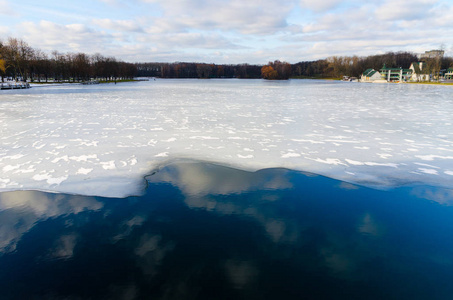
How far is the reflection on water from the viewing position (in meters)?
3.49

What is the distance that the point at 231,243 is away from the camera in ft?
14.1

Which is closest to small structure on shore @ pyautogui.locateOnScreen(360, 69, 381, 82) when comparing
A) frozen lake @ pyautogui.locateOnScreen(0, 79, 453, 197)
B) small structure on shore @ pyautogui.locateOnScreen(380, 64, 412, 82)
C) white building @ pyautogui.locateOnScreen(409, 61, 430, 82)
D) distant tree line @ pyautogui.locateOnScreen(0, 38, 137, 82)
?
small structure on shore @ pyautogui.locateOnScreen(380, 64, 412, 82)

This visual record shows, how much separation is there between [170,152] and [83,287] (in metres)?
5.20

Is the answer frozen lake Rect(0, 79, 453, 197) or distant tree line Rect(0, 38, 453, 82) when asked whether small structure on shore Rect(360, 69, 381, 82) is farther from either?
frozen lake Rect(0, 79, 453, 197)

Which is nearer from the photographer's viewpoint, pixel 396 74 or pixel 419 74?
pixel 419 74

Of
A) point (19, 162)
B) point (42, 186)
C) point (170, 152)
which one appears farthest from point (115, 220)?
point (19, 162)

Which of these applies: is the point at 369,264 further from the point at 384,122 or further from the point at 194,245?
the point at 384,122

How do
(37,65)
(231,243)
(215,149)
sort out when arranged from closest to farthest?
(231,243), (215,149), (37,65)

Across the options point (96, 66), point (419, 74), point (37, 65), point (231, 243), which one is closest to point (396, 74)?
point (419, 74)

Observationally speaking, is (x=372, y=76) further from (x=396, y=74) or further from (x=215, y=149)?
(x=215, y=149)

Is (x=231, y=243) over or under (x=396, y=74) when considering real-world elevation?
under

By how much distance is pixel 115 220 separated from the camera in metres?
4.97

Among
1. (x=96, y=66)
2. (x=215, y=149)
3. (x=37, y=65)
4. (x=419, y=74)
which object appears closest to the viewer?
(x=215, y=149)

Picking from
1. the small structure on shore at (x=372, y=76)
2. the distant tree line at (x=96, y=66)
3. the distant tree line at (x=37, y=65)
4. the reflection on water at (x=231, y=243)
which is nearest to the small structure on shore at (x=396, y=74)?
the small structure on shore at (x=372, y=76)
